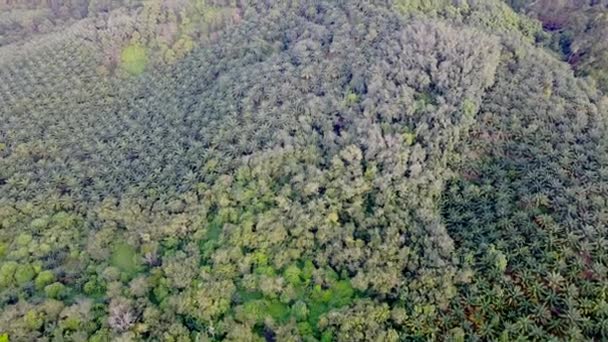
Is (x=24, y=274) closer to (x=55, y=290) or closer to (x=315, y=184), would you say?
(x=55, y=290)

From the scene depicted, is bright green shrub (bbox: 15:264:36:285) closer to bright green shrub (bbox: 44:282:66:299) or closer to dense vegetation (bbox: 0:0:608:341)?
dense vegetation (bbox: 0:0:608:341)

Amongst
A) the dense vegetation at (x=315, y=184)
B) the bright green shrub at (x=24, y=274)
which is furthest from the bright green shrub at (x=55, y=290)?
the bright green shrub at (x=24, y=274)

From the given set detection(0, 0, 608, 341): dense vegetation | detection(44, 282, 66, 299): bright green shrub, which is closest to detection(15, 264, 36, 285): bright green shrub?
detection(0, 0, 608, 341): dense vegetation

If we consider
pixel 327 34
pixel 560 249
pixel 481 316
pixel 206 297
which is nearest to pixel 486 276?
pixel 481 316

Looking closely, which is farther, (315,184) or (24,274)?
(315,184)

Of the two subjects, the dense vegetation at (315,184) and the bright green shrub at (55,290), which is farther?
the bright green shrub at (55,290)

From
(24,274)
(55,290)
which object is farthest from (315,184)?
(24,274)

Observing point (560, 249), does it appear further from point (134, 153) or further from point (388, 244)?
point (134, 153)

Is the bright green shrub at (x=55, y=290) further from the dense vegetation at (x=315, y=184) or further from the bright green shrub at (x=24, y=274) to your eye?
the bright green shrub at (x=24, y=274)
